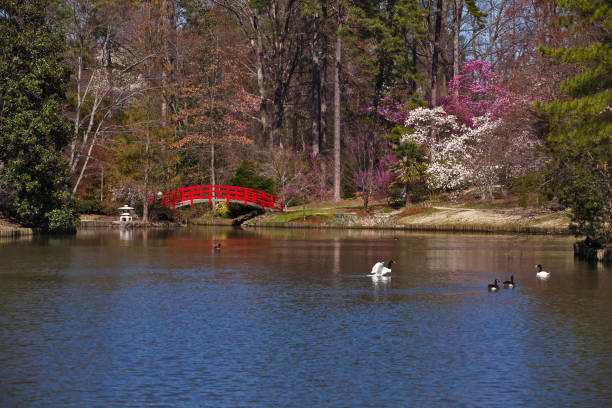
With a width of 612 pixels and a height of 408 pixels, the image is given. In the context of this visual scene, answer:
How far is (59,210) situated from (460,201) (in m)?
30.3

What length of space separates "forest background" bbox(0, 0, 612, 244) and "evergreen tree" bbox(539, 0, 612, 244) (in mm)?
12137

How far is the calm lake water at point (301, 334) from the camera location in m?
13.5

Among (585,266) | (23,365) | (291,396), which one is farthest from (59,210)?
(291,396)

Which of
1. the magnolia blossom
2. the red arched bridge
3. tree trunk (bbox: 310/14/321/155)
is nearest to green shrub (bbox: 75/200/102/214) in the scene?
the red arched bridge

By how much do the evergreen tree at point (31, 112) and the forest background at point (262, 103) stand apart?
10 centimetres

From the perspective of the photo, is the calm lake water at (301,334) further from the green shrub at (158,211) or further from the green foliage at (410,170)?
the green shrub at (158,211)

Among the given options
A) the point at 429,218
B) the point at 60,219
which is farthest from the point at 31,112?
the point at 429,218

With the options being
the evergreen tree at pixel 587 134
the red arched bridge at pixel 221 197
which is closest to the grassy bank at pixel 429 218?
the red arched bridge at pixel 221 197

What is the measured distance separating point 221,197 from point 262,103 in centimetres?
1198

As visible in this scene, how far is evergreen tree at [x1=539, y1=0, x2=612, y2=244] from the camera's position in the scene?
2934 centimetres

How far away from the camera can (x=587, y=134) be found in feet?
99.4

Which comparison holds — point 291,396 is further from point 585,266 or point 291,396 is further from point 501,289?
point 585,266

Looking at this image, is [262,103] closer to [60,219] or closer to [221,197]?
[221,197]

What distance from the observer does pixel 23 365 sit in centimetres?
1511
